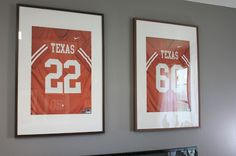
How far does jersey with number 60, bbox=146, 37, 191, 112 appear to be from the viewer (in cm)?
252

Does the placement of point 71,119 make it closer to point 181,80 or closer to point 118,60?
point 118,60

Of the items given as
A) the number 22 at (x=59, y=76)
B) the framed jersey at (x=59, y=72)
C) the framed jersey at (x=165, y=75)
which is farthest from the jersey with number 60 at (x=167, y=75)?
the number 22 at (x=59, y=76)

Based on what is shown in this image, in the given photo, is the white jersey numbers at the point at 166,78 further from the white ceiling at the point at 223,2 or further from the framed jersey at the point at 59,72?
the white ceiling at the point at 223,2

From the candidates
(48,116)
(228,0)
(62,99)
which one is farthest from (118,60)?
(228,0)

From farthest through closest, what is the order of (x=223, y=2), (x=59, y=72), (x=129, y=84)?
Answer: (x=223, y=2), (x=129, y=84), (x=59, y=72)


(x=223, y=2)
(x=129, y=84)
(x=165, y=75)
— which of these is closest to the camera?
(x=129, y=84)

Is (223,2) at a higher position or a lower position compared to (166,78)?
higher

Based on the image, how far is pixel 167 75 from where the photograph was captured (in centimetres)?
260

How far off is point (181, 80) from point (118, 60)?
2.11 ft

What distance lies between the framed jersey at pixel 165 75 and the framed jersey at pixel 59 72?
1.17ft

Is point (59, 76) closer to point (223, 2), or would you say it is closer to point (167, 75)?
point (167, 75)

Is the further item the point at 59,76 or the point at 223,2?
the point at 223,2

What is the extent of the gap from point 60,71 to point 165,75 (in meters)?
0.94

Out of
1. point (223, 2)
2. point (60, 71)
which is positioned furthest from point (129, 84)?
point (223, 2)
